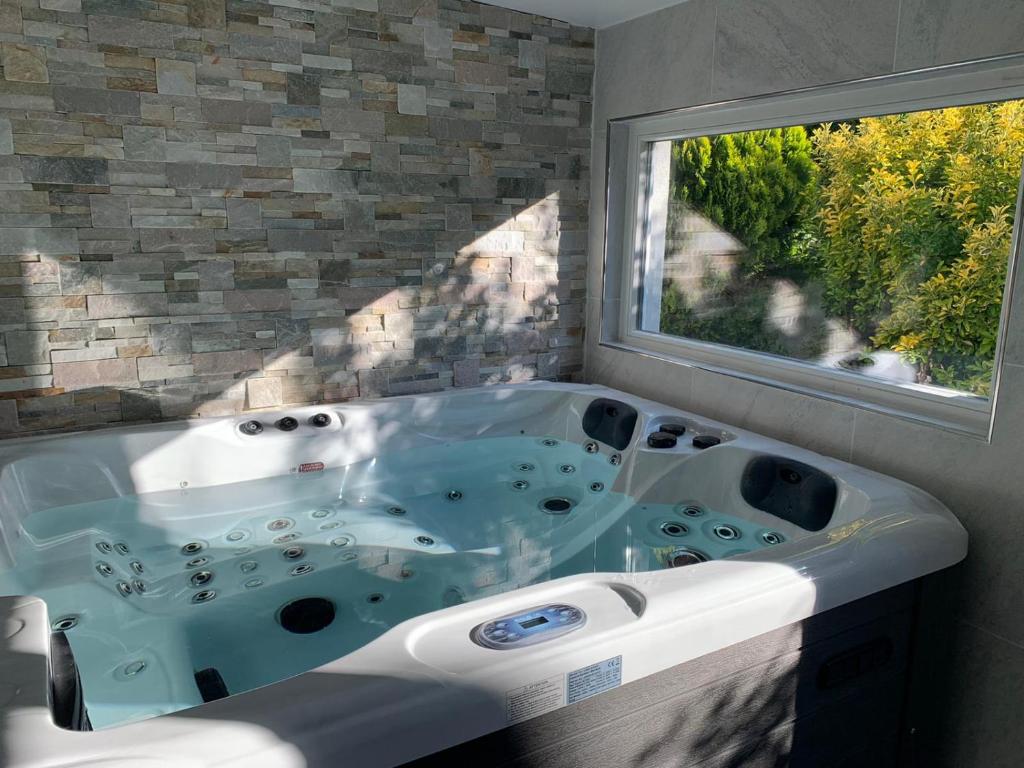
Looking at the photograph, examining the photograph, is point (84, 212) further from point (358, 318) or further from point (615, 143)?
point (615, 143)

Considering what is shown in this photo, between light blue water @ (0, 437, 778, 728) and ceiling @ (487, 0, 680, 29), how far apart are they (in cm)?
149

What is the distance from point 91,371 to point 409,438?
0.97 metres

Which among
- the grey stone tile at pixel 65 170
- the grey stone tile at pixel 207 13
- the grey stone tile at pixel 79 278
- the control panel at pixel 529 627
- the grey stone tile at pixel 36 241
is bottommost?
the control panel at pixel 529 627

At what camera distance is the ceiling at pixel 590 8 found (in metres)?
2.51

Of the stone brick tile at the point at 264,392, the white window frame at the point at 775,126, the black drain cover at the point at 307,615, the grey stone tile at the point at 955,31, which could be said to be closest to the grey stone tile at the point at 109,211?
the stone brick tile at the point at 264,392

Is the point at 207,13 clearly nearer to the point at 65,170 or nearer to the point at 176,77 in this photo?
the point at 176,77

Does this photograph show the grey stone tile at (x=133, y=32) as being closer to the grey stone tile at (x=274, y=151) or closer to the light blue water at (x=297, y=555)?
the grey stone tile at (x=274, y=151)

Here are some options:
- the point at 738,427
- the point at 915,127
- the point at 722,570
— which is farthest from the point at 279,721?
the point at 915,127

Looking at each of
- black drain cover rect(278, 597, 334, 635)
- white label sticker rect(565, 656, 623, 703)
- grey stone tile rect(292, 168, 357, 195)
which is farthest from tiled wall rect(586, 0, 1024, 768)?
black drain cover rect(278, 597, 334, 635)

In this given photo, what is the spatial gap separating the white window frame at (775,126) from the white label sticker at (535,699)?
1.19m

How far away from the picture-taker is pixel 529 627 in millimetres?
1137

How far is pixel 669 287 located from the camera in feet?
9.41

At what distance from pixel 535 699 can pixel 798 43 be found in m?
1.84

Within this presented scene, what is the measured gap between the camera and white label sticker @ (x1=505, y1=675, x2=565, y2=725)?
1.03 metres
